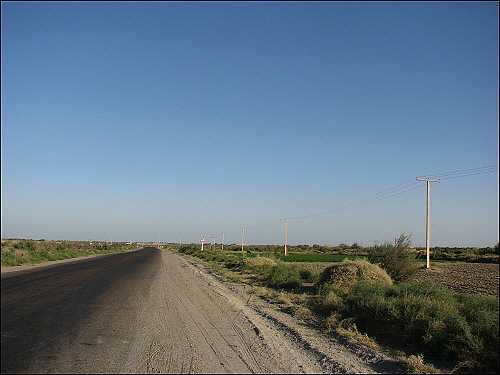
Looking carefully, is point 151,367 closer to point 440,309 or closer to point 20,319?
point 20,319

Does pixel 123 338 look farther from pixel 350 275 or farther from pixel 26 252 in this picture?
pixel 350 275

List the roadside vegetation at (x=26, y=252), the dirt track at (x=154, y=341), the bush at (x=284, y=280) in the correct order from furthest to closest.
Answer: the bush at (x=284, y=280)
the dirt track at (x=154, y=341)
the roadside vegetation at (x=26, y=252)

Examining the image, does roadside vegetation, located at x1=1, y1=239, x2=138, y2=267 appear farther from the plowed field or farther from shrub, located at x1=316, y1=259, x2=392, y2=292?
the plowed field

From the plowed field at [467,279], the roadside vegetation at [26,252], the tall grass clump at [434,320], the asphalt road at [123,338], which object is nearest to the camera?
the roadside vegetation at [26,252]

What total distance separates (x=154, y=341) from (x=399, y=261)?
18.7 m

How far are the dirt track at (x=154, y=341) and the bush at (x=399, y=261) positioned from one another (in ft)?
40.8

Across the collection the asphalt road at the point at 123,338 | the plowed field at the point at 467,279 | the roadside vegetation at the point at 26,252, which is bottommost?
the plowed field at the point at 467,279

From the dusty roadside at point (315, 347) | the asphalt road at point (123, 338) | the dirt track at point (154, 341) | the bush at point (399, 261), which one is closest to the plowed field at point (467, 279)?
the bush at point (399, 261)

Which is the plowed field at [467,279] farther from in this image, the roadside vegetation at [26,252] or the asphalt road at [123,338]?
the roadside vegetation at [26,252]

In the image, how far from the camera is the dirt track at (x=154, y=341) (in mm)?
6672

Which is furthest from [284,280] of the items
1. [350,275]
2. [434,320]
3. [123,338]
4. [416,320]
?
[123,338]

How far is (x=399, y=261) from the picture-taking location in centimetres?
2375

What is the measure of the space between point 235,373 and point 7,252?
426cm

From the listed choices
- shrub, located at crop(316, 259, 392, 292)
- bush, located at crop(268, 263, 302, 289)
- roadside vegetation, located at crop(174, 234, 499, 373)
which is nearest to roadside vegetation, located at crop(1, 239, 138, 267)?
roadside vegetation, located at crop(174, 234, 499, 373)
